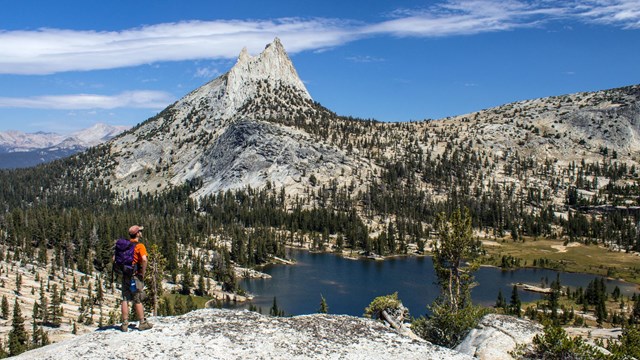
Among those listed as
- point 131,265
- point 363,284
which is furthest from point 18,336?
point 363,284

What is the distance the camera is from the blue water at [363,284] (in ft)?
447

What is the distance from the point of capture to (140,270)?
2561cm

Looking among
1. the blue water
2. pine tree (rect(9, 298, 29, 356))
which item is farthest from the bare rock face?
the blue water

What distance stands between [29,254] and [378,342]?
16963cm

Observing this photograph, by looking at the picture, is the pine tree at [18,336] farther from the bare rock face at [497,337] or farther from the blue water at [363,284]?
the bare rock face at [497,337]

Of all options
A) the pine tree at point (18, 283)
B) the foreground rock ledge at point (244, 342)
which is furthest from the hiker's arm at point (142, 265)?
the pine tree at point (18, 283)

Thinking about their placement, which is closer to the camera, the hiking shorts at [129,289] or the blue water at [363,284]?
the hiking shorts at [129,289]

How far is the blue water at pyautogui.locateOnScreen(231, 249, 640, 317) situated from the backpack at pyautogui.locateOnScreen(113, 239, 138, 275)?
10268 centimetres

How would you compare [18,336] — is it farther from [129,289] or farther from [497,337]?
[497,337]

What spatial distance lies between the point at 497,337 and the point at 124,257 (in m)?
22.9

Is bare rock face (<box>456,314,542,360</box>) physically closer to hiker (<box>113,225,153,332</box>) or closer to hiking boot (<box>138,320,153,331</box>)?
hiking boot (<box>138,320,153,331</box>)

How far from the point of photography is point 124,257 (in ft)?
82.4

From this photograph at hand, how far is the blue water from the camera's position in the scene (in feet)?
447

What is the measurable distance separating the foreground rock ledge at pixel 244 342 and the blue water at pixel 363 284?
97.4 metres
